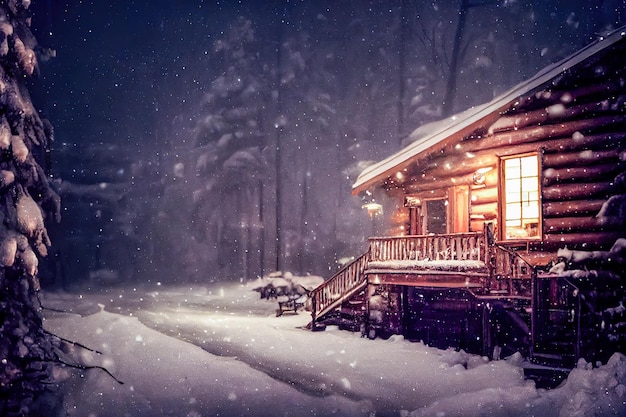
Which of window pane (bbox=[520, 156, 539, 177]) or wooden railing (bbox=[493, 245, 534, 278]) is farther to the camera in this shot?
window pane (bbox=[520, 156, 539, 177])

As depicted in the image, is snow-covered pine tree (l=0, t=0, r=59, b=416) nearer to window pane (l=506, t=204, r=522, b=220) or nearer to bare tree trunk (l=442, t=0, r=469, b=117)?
window pane (l=506, t=204, r=522, b=220)

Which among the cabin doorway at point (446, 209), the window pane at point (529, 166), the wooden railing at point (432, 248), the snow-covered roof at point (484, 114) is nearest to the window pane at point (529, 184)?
the window pane at point (529, 166)

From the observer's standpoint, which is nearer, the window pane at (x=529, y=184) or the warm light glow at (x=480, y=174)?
the window pane at (x=529, y=184)

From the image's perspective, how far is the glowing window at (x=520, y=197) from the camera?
17.2 meters

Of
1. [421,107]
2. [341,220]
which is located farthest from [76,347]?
[421,107]

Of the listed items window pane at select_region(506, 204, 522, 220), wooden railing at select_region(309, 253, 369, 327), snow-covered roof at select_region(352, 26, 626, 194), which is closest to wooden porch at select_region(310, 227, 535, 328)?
wooden railing at select_region(309, 253, 369, 327)

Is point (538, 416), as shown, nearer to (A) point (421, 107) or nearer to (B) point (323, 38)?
(A) point (421, 107)

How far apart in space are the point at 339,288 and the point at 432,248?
531 centimetres

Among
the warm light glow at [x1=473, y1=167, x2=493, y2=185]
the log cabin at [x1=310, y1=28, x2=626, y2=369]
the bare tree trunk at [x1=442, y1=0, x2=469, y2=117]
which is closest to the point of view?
the log cabin at [x1=310, y1=28, x2=626, y2=369]

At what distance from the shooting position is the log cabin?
14227 millimetres

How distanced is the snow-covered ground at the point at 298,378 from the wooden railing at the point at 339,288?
1.13m

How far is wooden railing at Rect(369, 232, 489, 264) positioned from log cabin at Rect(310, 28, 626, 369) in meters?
0.04

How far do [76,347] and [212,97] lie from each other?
38.4m

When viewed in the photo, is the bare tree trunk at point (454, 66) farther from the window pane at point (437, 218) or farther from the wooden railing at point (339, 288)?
the wooden railing at point (339, 288)
